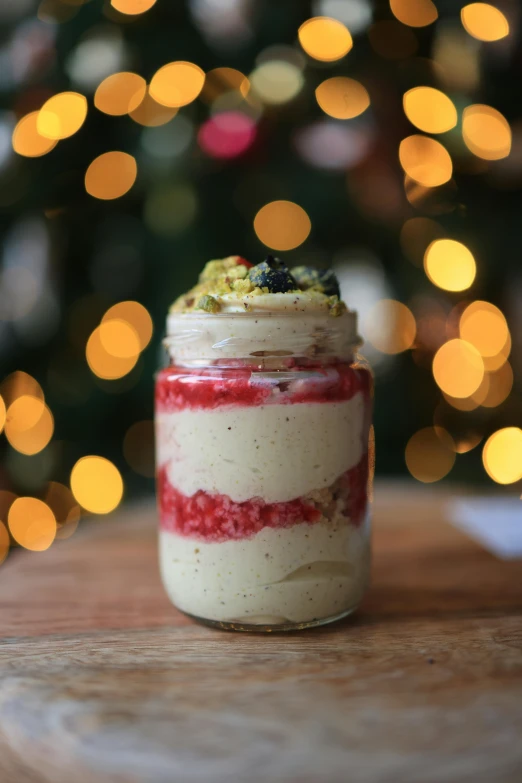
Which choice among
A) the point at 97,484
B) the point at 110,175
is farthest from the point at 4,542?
the point at 110,175

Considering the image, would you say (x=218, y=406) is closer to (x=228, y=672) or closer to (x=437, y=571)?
(x=228, y=672)

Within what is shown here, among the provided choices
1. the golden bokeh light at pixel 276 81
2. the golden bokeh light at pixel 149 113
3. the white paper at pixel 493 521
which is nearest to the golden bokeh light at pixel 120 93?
the golden bokeh light at pixel 149 113

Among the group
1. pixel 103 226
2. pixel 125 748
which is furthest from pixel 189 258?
pixel 125 748

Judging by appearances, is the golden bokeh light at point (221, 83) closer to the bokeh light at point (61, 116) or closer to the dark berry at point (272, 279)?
the bokeh light at point (61, 116)

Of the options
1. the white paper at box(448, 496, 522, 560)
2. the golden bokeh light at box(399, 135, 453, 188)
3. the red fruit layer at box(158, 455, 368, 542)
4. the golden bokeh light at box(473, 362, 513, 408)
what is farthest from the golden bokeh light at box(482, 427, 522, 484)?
the red fruit layer at box(158, 455, 368, 542)

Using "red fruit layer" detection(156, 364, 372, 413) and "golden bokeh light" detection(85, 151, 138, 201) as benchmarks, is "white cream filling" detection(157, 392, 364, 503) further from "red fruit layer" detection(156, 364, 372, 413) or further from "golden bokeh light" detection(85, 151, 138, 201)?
"golden bokeh light" detection(85, 151, 138, 201)

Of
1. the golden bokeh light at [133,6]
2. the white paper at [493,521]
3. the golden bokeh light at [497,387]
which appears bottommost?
Result: the white paper at [493,521]
